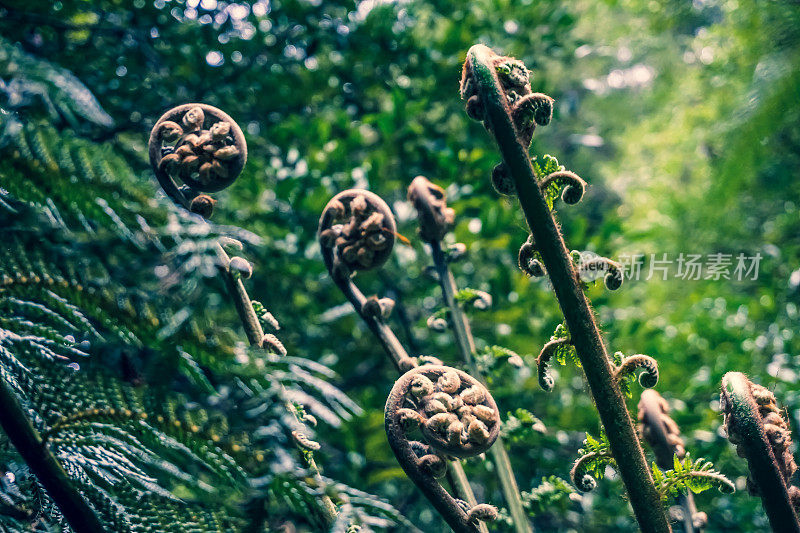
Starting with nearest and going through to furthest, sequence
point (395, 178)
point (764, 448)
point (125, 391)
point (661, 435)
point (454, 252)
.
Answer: point (764, 448), point (125, 391), point (661, 435), point (454, 252), point (395, 178)

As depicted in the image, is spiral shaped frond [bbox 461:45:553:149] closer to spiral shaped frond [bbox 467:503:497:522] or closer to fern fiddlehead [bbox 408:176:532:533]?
fern fiddlehead [bbox 408:176:532:533]

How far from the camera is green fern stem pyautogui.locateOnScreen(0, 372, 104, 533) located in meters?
0.65

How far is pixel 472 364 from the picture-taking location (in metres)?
0.88

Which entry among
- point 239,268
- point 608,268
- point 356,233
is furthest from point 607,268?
point 239,268

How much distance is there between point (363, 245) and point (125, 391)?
1.11ft

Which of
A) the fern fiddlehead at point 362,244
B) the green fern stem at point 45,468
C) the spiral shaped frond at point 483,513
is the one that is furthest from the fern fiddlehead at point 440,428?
the green fern stem at point 45,468

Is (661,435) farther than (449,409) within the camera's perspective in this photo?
Yes

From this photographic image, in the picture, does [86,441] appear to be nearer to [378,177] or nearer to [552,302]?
[378,177]

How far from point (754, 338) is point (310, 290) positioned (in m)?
1.30

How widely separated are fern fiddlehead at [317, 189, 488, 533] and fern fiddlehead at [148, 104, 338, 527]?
0.12 metres

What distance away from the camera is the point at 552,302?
5.33 feet

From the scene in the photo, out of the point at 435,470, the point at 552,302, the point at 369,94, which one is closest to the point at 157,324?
the point at 435,470

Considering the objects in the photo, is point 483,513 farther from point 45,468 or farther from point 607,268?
point 45,468

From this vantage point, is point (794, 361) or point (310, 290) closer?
point (794, 361)
